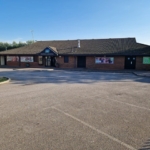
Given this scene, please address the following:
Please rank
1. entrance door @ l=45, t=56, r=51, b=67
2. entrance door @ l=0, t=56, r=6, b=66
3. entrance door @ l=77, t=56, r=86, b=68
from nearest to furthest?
entrance door @ l=77, t=56, r=86, b=68 → entrance door @ l=45, t=56, r=51, b=67 → entrance door @ l=0, t=56, r=6, b=66

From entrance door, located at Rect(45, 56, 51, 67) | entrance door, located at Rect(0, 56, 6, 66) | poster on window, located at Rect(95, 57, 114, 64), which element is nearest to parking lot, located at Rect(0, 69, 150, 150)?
Answer: poster on window, located at Rect(95, 57, 114, 64)

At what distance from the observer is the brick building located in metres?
26.5

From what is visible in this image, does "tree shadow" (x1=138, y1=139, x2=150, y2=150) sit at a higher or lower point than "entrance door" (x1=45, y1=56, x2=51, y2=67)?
lower

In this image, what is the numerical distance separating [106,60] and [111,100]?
21.2 m

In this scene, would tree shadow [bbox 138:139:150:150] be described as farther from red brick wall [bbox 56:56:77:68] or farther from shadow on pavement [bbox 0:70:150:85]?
red brick wall [bbox 56:56:77:68]

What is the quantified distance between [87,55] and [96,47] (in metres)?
3.68

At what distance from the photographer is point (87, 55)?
28.5 meters

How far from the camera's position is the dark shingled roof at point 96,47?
89.2 ft

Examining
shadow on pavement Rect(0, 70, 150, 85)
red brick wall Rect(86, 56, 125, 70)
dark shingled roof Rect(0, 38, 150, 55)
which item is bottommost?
shadow on pavement Rect(0, 70, 150, 85)

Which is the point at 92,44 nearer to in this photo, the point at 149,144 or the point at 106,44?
the point at 106,44

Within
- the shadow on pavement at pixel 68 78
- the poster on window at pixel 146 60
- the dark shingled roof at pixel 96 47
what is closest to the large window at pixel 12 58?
the dark shingled roof at pixel 96 47

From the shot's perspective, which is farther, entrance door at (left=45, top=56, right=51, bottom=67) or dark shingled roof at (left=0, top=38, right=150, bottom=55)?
entrance door at (left=45, top=56, right=51, bottom=67)

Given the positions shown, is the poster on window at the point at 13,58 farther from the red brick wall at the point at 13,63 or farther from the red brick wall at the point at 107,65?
the red brick wall at the point at 107,65

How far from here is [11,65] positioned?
3400 cm
